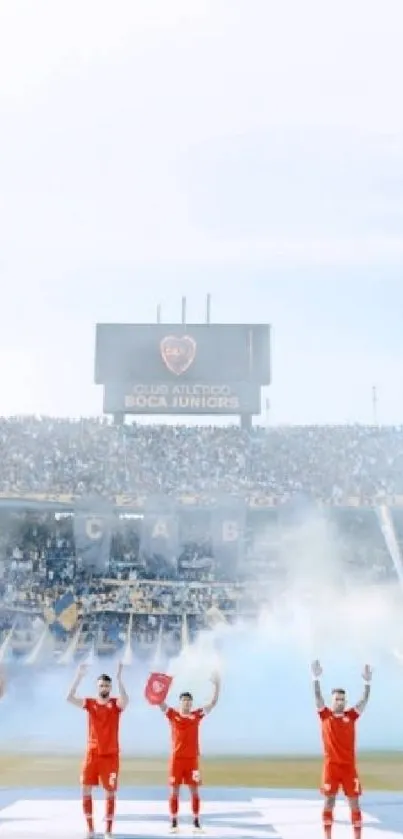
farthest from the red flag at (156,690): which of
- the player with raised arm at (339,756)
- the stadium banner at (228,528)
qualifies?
the stadium banner at (228,528)

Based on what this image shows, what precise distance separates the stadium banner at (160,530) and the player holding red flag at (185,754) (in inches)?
654

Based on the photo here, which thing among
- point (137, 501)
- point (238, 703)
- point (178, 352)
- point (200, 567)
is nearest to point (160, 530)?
point (137, 501)

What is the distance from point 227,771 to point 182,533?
11.8 metres

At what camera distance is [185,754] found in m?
10.5

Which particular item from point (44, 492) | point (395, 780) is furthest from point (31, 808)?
point (44, 492)

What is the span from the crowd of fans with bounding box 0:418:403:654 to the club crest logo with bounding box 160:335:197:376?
246 cm

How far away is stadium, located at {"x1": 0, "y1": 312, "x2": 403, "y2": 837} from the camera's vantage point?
2042 centimetres

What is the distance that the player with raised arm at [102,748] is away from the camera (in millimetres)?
9789

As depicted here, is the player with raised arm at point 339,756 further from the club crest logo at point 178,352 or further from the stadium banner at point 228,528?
the club crest logo at point 178,352

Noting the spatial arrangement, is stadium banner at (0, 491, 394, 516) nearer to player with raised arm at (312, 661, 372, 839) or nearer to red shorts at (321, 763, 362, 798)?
player with raised arm at (312, 661, 372, 839)

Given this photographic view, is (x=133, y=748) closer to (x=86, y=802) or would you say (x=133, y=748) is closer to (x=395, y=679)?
(x=395, y=679)

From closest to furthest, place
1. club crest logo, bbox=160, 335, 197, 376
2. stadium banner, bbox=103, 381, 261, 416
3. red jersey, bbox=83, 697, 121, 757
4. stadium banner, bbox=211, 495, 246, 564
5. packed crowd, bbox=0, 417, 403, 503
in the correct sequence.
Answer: red jersey, bbox=83, 697, 121, 757 → stadium banner, bbox=211, 495, 246, 564 → packed crowd, bbox=0, 417, 403, 503 → club crest logo, bbox=160, 335, 197, 376 → stadium banner, bbox=103, 381, 261, 416

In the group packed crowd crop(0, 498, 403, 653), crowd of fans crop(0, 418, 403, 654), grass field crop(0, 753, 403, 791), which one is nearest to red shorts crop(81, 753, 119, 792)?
grass field crop(0, 753, 403, 791)

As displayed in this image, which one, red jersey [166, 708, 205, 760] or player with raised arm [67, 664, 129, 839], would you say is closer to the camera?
player with raised arm [67, 664, 129, 839]
